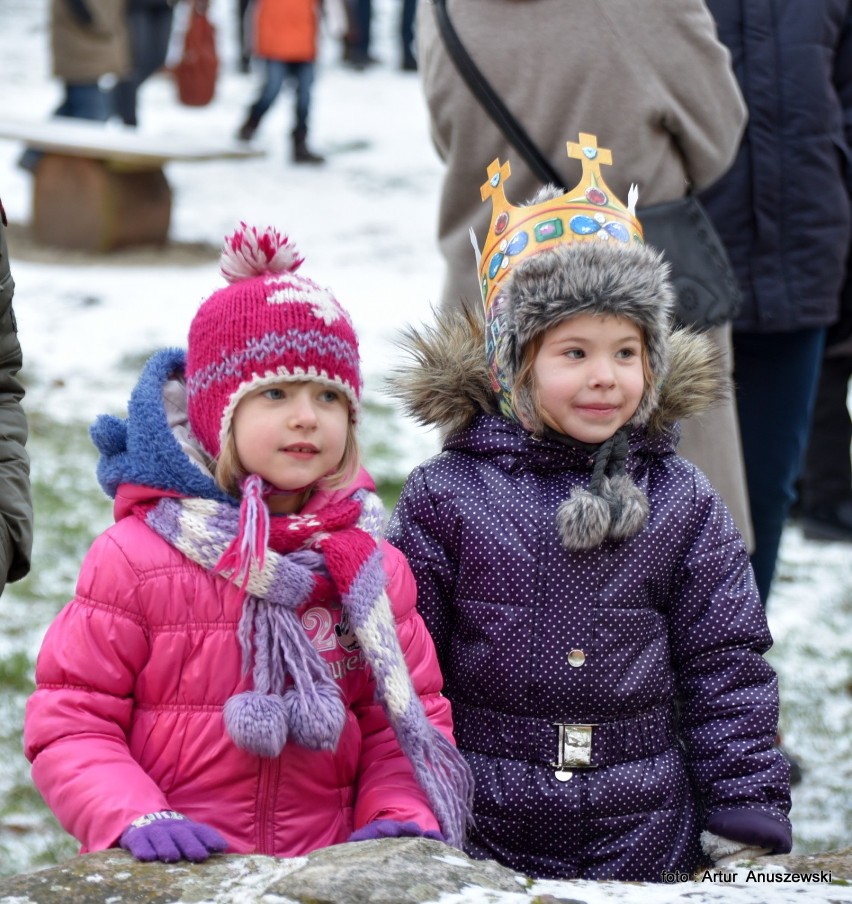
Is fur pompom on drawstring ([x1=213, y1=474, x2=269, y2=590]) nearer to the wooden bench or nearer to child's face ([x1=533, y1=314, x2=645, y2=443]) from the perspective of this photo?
child's face ([x1=533, y1=314, x2=645, y2=443])

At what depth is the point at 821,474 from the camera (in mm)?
5719

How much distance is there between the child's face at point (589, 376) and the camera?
245 centimetres

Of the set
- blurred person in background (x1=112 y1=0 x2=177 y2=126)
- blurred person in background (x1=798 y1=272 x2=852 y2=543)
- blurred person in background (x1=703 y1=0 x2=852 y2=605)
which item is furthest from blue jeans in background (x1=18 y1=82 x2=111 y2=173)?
blurred person in background (x1=703 y1=0 x2=852 y2=605)

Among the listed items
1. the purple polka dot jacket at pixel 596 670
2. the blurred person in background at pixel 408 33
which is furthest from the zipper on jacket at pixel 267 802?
the blurred person in background at pixel 408 33

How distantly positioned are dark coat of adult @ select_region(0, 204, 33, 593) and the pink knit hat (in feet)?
1.23

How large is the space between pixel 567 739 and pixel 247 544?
679 mm

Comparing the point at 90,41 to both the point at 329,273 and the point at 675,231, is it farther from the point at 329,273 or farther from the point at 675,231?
the point at 675,231

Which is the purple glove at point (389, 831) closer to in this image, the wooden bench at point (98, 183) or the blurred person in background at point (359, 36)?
the wooden bench at point (98, 183)

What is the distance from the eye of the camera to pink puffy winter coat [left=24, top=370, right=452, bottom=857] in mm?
2082

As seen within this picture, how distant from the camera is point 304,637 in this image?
218 cm

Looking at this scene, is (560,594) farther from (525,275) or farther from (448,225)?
(448,225)

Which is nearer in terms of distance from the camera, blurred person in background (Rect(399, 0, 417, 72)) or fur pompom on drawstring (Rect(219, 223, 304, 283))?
fur pompom on drawstring (Rect(219, 223, 304, 283))

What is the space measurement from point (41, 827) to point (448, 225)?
169cm

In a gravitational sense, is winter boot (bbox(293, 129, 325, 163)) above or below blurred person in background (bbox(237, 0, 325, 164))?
below
